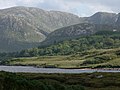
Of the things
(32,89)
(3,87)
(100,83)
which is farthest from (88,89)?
(3,87)

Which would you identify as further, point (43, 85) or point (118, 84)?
point (118, 84)

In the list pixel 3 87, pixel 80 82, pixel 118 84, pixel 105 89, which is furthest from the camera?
pixel 80 82

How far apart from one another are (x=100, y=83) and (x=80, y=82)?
305 inches

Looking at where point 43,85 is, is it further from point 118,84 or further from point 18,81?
point 118,84

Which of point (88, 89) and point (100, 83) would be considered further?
point (100, 83)

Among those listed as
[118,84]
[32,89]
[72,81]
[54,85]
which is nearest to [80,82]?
[72,81]

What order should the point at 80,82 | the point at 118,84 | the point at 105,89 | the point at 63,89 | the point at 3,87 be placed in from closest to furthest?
the point at 3,87 → the point at 63,89 → the point at 105,89 → the point at 118,84 → the point at 80,82

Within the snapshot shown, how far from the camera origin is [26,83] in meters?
80.5

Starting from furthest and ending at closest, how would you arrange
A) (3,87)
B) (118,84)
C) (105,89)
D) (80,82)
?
(80,82) → (118,84) → (105,89) → (3,87)

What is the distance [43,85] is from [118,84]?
113ft

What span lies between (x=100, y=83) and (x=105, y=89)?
13.7 metres

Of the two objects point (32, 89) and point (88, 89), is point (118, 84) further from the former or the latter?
point (32, 89)

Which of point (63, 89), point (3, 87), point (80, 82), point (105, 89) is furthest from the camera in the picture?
point (80, 82)

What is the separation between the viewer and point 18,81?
79750mm
